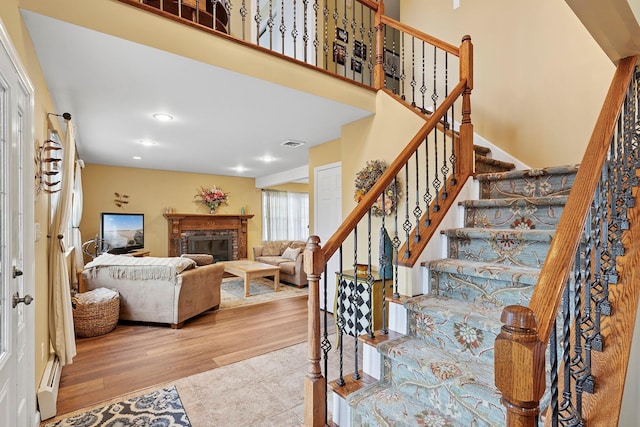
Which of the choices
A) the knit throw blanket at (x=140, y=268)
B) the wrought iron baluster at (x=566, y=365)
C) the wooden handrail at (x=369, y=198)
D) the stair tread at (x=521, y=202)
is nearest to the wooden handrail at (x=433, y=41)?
the wooden handrail at (x=369, y=198)

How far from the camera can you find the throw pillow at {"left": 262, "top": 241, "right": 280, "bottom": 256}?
23.8 feet

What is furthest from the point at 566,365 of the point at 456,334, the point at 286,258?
the point at 286,258

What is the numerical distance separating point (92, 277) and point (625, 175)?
5032 mm

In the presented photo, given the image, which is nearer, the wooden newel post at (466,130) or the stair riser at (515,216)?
the stair riser at (515,216)

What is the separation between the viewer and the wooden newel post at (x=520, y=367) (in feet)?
2.10

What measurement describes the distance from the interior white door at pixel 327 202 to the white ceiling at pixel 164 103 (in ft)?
1.57

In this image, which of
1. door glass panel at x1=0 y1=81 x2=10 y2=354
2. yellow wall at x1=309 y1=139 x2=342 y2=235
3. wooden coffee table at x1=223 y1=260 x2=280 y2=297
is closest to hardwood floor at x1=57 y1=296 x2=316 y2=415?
wooden coffee table at x1=223 y1=260 x2=280 y2=297

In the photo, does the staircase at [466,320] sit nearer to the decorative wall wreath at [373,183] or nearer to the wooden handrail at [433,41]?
the decorative wall wreath at [373,183]

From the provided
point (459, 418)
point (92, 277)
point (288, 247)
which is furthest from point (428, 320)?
point (288, 247)

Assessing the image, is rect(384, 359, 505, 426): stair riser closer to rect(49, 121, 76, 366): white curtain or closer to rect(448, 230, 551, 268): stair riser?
rect(448, 230, 551, 268): stair riser

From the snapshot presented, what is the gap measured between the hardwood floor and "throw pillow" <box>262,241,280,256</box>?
288cm

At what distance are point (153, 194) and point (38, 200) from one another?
197 inches

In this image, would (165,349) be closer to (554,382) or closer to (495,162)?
(554,382)

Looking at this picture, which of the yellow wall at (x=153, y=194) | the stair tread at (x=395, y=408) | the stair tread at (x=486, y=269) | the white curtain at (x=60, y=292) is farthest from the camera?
the yellow wall at (x=153, y=194)
